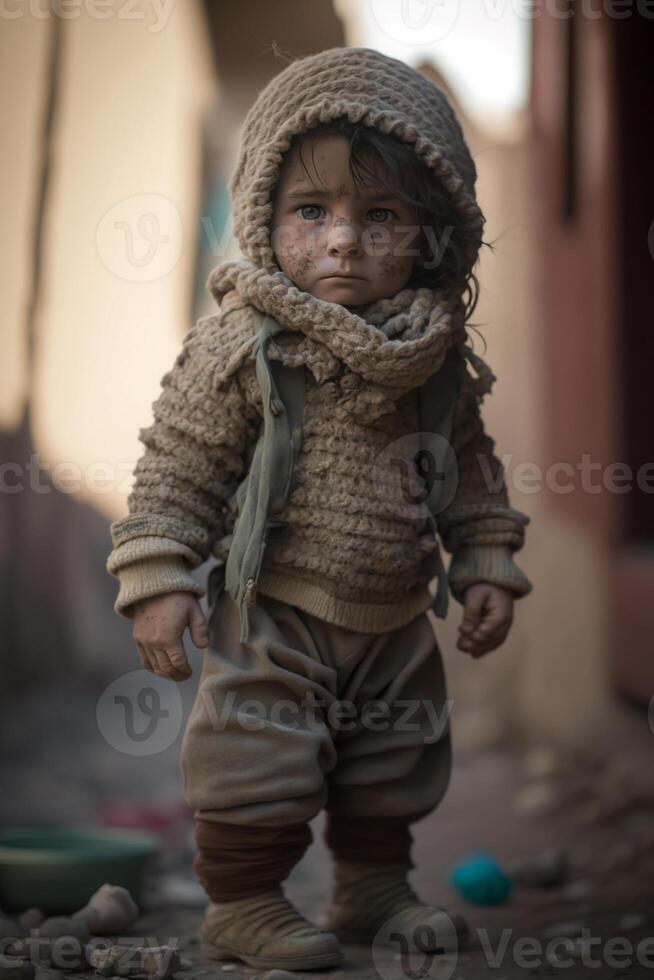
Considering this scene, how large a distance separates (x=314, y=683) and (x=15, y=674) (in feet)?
11.2

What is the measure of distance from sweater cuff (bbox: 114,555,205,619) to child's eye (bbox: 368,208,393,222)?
0.67 meters

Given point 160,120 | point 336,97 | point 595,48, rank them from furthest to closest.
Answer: point 160,120
point 595,48
point 336,97

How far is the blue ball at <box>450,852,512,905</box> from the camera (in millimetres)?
2672

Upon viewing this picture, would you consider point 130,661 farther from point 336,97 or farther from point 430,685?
point 336,97

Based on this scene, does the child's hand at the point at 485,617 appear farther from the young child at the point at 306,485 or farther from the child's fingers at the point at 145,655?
the child's fingers at the point at 145,655

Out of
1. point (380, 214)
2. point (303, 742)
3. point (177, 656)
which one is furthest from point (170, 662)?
point (380, 214)

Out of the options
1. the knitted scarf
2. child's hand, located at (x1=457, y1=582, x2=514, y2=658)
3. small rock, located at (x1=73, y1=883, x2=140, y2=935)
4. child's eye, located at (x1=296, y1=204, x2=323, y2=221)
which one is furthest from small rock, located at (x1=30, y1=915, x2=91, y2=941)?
child's eye, located at (x1=296, y1=204, x2=323, y2=221)

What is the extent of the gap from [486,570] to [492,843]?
1.56 meters

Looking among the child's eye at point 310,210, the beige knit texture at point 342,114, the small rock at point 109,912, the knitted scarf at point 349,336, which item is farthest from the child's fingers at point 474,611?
the small rock at point 109,912

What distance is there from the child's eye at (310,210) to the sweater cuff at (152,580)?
0.62m

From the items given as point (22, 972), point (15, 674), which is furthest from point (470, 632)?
point (15, 674)

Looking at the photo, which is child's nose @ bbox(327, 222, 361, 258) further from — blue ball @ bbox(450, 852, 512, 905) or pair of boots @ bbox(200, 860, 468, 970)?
blue ball @ bbox(450, 852, 512, 905)

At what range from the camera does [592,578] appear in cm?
429

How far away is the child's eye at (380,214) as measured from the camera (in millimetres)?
2051
